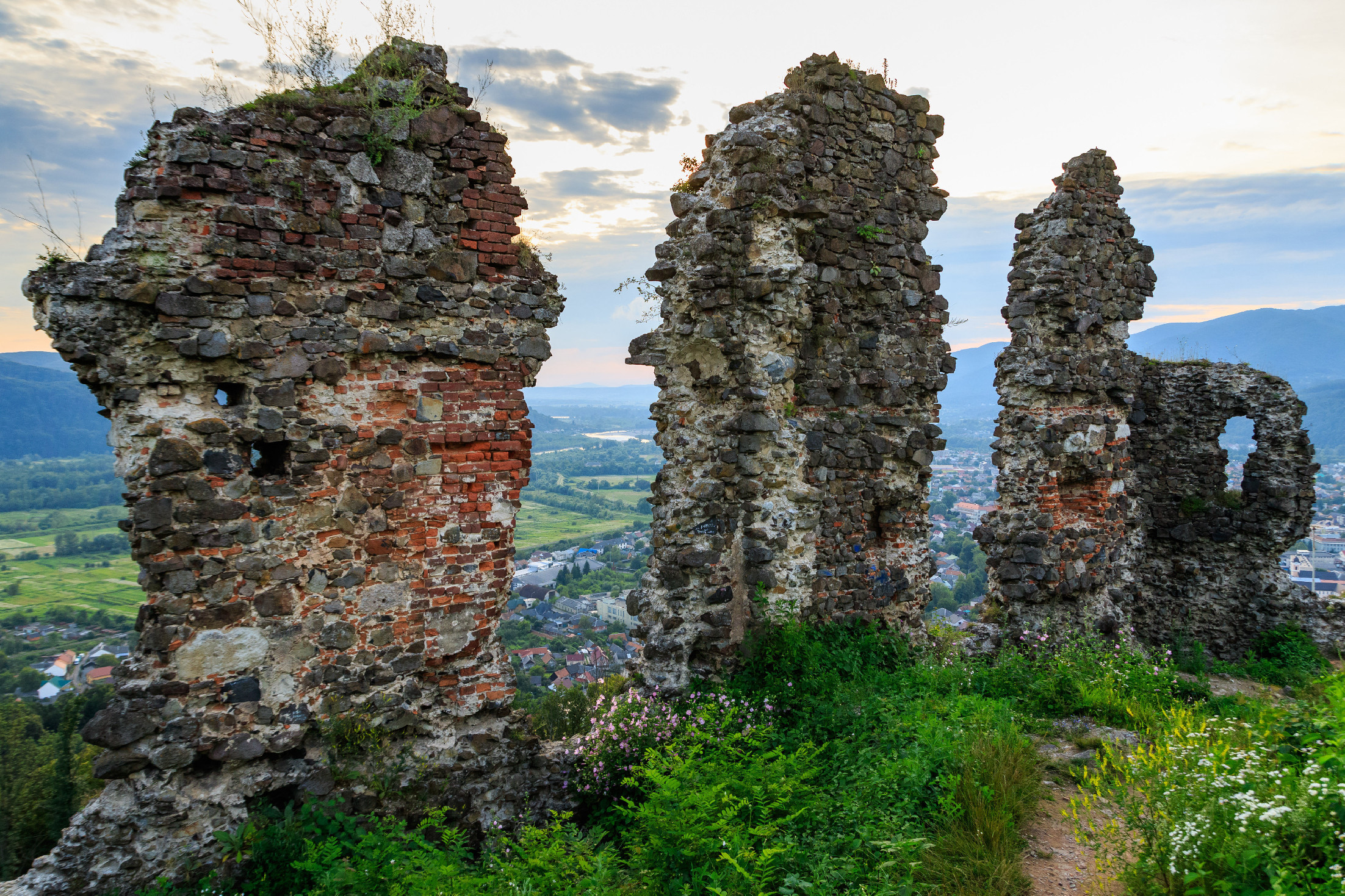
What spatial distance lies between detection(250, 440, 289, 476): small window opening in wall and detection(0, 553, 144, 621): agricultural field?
2591 centimetres

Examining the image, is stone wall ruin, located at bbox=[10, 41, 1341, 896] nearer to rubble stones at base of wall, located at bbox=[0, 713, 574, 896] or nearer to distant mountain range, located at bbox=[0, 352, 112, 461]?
rubble stones at base of wall, located at bbox=[0, 713, 574, 896]

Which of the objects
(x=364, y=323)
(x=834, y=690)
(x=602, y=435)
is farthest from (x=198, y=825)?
(x=602, y=435)

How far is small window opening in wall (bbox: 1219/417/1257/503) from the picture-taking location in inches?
473

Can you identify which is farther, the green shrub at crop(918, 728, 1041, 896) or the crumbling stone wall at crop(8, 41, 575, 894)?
the crumbling stone wall at crop(8, 41, 575, 894)

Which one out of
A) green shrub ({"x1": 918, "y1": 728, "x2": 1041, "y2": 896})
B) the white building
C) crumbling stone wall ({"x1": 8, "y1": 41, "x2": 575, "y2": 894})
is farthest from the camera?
the white building

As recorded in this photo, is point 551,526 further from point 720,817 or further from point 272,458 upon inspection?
point 720,817

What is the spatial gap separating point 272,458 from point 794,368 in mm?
4697

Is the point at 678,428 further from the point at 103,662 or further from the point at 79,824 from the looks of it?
the point at 103,662

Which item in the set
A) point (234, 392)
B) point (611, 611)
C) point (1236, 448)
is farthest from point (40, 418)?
point (1236, 448)

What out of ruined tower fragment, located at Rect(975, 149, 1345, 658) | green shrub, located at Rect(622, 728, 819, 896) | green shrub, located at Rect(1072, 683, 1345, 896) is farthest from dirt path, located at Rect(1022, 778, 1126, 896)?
ruined tower fragment, located at Rect(975, 149, 1345, 658)

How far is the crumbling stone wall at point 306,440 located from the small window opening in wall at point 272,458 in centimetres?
2

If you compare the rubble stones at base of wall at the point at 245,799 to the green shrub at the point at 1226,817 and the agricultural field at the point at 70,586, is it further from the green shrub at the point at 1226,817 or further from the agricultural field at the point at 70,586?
the agricultural field at the point at 70,586

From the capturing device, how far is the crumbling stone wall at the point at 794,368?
653 cm

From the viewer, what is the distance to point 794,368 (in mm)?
Result: 6730
